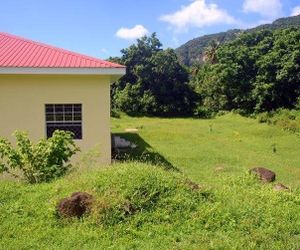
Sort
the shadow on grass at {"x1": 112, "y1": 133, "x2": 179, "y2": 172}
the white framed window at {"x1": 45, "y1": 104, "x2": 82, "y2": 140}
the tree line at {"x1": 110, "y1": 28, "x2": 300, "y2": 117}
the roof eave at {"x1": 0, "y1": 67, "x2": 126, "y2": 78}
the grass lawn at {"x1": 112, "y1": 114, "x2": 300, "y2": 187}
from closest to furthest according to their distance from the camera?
the roof eave at {"x1": 0, "y1": 67, "x2": 126, "y2": 78} < the white framed window at {"x1": 45, "y1": 104, "x2": 82, "y2": 140} < the grass lawn at {"x1": 112, "y1": 114, "x2": 300, "y2": 187} < the shadow on grass at {"x1": 112, "y1": 133, "x2": 179, "y2": 172} < the tree line at {"x1": 110, "y1": 28, "x2": 300, "y2": 117}

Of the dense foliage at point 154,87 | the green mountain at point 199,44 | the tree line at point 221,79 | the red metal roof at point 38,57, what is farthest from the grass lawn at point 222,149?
the green mountain at point 199,44

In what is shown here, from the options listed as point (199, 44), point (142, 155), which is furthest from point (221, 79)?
point (199, 44)

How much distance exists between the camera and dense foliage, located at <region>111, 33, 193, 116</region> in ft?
138

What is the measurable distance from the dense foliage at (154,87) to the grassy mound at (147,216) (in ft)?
109

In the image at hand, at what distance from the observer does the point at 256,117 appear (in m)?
35.3

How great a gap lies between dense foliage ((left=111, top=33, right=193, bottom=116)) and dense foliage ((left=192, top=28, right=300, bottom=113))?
7.66 feet

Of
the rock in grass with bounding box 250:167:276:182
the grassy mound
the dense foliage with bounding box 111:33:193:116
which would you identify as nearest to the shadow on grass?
the rock in grass with bounding box 250:167:276:182

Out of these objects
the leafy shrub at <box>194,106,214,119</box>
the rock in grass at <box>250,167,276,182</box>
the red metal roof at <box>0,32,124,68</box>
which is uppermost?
the red metal roof at <box>0,32,124,68</box>

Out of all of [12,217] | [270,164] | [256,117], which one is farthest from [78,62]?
[256,117]

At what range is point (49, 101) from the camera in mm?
12695

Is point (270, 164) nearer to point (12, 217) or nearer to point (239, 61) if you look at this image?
point (12, 217)

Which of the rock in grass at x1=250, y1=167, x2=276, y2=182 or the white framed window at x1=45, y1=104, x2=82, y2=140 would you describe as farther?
the white framed window at x1=45, y1=104, x2=82, y2=140

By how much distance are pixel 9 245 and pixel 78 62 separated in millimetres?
7169

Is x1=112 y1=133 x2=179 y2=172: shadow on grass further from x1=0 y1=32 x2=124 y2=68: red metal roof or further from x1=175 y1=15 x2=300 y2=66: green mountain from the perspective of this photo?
Result: x1=175 y1=15 x2=300 y2=66: green mountain
